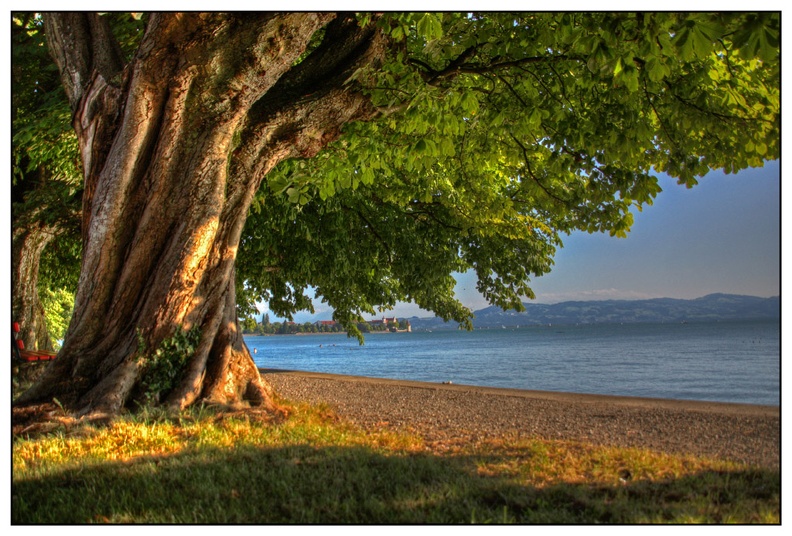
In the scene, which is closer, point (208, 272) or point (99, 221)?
point (99, 221)

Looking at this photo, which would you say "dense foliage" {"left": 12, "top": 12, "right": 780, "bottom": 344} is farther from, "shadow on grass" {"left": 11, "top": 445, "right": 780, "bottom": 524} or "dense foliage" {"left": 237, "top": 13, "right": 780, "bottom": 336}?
"shadow on grass" {"left": 11, "top": 445, "right": 780, "bottom": 524}

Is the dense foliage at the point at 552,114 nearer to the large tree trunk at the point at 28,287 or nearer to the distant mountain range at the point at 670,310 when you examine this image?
the distant mountain range at the point at 670,310

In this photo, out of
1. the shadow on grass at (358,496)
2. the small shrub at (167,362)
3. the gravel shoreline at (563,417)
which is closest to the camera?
the shadow on grass at (358,496)

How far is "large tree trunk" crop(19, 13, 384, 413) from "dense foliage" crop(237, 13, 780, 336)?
0.92 metres

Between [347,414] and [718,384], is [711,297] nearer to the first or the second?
[718,384]

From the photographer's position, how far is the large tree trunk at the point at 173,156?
5.68 meters

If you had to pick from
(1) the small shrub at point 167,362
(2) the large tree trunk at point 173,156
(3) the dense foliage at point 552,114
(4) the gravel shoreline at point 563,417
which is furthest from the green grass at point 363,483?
(3) the dense foliage at point 552,114

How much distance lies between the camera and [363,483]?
380cm

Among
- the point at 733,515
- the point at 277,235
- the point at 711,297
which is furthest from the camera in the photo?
the point at 277,235

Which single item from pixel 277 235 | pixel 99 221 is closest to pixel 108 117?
pixel 99 221

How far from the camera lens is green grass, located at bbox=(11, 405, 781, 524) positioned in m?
3.10

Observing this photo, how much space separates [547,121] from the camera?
8039 millimetres

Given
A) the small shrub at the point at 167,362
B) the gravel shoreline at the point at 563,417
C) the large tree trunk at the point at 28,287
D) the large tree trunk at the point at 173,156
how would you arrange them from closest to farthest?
the gravel shoreline at the point at 563,417 → the large tree trunk at the point at 173,156 → the small shrub at the point at 167,362 → the large tree trunk at the point at 28,287
